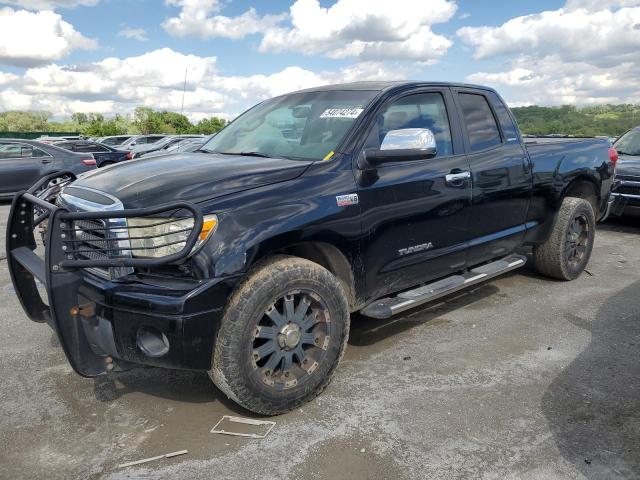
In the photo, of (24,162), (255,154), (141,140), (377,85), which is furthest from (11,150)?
(141,140)

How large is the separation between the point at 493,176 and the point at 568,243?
5.39ft

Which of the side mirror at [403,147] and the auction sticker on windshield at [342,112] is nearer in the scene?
the side mirror at [403,147]

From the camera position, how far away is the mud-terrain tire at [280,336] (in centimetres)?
288

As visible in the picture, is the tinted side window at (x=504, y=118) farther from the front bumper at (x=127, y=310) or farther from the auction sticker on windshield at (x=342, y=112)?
the front bumper at (x=127, y=310)

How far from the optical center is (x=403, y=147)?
3623 mm

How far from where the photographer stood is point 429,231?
395 cm

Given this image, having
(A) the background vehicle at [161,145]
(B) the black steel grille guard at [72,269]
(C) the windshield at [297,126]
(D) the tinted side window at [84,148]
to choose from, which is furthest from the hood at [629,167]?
(A) the background vehicle at [161,145]

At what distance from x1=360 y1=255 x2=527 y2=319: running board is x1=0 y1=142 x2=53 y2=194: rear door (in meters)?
10.5

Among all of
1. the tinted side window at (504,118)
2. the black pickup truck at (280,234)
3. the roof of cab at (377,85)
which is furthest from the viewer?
the tinted side window at (504,118)

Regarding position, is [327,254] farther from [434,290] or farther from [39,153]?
[39,153]

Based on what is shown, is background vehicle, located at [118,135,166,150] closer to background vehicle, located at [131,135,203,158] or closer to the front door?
background vehicle, located at [131,135,203,158]

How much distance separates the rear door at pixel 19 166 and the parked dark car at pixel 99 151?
3210 millimetres

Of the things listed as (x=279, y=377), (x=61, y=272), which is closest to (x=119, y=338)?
(x=61, y=272)

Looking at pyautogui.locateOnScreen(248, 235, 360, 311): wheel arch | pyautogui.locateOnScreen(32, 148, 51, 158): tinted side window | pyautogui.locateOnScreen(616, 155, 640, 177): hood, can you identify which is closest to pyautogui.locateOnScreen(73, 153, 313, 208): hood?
pyautogui.locateOnScreen(248, 235, 360, 311): wheel arch
